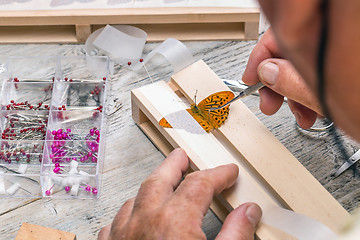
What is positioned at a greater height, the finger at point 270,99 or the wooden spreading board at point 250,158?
the finger at point 270,99

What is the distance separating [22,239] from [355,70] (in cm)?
91

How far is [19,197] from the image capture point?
1035mm

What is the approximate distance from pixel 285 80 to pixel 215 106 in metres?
0.23

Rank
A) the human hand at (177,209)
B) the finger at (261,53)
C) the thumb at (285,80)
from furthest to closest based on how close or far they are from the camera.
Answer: the finger at (261,53)
the thumb at (285,80)
the human hand at (177,209)

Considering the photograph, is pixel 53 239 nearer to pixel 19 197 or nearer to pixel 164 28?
pixel 19 197

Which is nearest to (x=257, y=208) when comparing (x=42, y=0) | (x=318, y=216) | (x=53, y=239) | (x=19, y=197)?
(x=318, y=216)

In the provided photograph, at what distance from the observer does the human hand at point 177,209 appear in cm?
69

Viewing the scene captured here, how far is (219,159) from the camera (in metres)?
0.94

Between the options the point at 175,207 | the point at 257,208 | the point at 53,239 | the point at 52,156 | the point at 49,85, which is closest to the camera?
the point at 175,207

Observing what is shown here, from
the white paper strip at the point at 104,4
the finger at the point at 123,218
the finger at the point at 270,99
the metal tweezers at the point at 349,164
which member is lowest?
the metal tweezers at the point at 349,164

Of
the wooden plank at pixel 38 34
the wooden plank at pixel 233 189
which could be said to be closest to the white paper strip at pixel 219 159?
the wooden plank at pixel 233 189

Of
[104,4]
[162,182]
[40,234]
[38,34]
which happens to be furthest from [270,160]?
[38,34]

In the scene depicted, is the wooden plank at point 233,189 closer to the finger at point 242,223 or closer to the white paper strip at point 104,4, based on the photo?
the finger at point 242,223

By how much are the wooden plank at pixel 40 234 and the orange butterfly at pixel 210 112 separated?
0.30m
